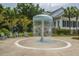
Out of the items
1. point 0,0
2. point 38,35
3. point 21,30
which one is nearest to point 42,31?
point 38,35

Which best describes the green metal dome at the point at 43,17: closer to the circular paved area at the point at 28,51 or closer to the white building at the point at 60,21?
the white building at the point at 60,21

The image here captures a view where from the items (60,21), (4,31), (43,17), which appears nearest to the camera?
(4,31)

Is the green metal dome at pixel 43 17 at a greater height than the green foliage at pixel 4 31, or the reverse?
the green metal dome at pixel 43 17

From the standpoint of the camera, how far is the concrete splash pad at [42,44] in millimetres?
6145

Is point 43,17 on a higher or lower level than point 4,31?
higher

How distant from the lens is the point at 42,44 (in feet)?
20.5

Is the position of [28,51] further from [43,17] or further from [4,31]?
[43,17]

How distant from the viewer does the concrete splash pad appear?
6.14 meters

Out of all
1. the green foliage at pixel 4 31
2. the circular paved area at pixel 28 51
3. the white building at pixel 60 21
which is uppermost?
the white building at pixel 60 21

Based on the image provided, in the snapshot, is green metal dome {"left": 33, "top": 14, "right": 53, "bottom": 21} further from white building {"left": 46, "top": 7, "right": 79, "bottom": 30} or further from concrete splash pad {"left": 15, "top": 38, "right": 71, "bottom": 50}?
concrete splash pad {"left": 15, "top": 38, "right": 71, "bottom": 50}

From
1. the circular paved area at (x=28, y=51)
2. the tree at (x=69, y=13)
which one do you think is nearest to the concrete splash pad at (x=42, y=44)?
the circular paved area at (x=28, y=51)

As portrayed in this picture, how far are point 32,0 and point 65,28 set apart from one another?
122 centimetres

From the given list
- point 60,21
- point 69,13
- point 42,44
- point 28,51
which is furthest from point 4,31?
point 69,13

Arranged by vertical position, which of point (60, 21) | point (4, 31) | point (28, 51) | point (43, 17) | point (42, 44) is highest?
point (43, 17)
